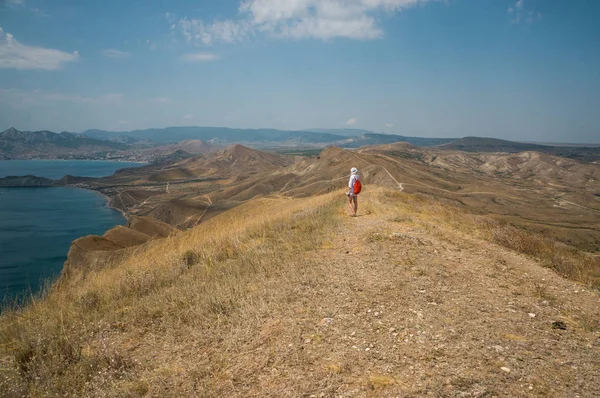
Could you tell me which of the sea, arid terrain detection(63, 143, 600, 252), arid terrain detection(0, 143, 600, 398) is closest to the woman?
arid terrain detection(0, 143, 600, 398)

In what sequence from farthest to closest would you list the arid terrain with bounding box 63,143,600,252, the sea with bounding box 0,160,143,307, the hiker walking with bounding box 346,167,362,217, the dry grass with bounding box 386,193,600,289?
the arid terrain with bounding box 63,143,600,252 → the sea with bounding box 0,160,143,307 → the hiker walking with bounding box 346,167,362,217 → the dry grass with bounding box 386,193,600,289

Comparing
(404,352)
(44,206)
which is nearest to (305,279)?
(404,352)

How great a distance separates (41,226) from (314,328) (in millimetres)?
136997

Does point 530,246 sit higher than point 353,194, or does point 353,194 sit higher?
point 353,194

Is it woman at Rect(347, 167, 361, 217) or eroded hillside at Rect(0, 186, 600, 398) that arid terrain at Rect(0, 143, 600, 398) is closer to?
eroded hillside at Rect(0, 186, 600, 398)

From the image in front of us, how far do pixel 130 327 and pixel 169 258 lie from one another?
3.68 metres

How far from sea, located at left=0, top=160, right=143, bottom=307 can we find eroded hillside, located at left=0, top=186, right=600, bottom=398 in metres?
39.2

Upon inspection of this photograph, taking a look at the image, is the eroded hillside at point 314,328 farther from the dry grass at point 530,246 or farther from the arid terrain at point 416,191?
the arid terrain at point 416,191

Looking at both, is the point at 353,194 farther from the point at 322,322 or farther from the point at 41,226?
the point at 41,226

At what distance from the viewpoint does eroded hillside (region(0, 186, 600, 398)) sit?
3.96 meters

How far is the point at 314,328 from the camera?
505 centimetres

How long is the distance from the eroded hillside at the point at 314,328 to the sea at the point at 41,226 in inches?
1545

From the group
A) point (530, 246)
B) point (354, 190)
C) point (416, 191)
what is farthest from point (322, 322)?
point (416, 191)

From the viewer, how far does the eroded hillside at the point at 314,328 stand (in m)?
3.96
